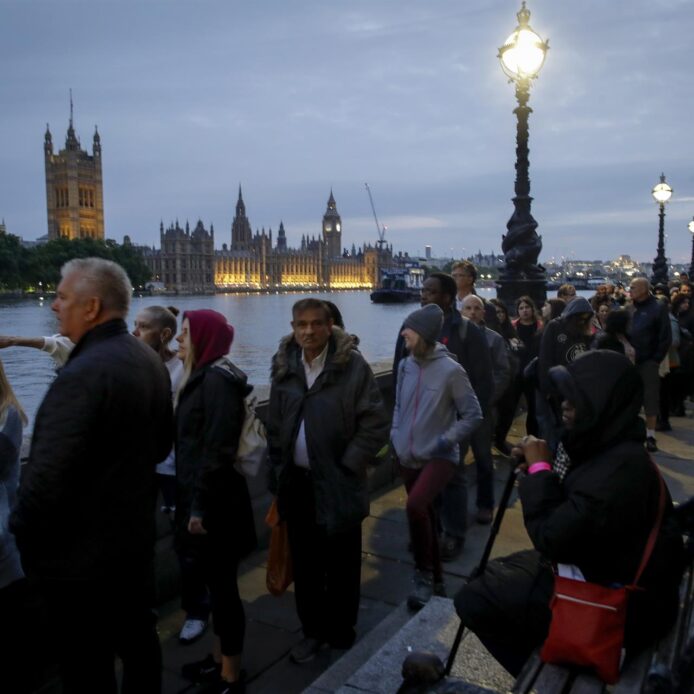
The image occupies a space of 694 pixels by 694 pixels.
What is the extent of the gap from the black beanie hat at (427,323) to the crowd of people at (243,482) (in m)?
0.01

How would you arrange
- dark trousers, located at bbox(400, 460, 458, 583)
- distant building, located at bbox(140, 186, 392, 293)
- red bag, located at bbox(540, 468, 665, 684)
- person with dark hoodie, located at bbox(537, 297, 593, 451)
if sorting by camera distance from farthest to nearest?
distant building, located at bbox(140, 186, 392, 293) → person with dark hoodie, located at bbox(537, 297, 593, 451) → dark trousers, located at bbox(400, 460, 458, 583) → red bag, located at bbox(540, 468, 665, 684)

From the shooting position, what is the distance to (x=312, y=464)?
3.35 meters

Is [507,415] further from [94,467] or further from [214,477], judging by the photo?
[94,467]

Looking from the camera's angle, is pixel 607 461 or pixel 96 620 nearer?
pixel 607 461

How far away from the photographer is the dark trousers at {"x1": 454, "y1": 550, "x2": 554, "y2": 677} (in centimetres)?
246

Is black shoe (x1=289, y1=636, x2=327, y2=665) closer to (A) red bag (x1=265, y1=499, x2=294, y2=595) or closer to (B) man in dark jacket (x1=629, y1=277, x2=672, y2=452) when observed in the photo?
(A) red bag (x1=265, y1=499, x2=294, y2=595)

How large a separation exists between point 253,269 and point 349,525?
162378 millimetres

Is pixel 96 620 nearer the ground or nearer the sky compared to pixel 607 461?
nearer the ground

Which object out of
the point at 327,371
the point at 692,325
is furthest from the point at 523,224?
the point at 327,371

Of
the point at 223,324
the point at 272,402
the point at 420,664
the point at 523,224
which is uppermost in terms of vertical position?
the point at 523,224

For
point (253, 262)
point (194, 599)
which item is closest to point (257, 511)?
point (194, 599)

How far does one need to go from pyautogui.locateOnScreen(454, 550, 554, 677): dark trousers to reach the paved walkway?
0.94ft

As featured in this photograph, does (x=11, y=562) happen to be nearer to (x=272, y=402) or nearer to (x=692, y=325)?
(x=272, y=402)

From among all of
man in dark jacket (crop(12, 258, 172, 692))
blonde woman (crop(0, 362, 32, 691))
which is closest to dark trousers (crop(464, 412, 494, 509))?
man in dark jacket (crop(12, 258, 172, 692))
